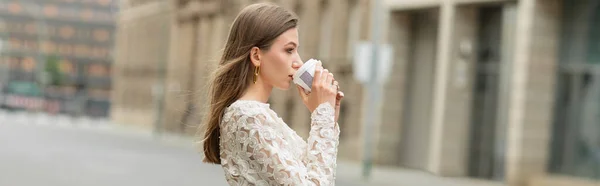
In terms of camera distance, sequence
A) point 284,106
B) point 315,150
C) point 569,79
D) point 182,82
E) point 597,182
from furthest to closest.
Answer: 1. point 182,82
2. point 284,106
3. point 569,79
4. point 597,182
5. point 315,150

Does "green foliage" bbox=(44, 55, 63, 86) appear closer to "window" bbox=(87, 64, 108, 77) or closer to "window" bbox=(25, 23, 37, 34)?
"window" bbox=(87, 64, 108, 77)

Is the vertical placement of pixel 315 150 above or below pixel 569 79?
above

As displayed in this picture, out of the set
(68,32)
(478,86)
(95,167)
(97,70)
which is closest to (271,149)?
(95,167)

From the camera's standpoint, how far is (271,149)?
10.3ft

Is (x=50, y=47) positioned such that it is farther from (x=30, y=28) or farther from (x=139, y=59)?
(x=139, y=59)

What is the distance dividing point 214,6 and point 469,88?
22454 millimetres

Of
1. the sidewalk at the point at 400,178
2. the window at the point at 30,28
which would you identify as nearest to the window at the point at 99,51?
the window at the point at 30,28

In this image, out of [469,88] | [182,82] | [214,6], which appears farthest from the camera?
[182,82]

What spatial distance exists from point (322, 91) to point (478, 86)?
24.6 metres

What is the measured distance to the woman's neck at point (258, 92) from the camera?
3.28m

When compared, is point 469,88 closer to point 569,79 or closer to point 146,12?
point 569,79

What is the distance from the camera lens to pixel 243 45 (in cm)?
330

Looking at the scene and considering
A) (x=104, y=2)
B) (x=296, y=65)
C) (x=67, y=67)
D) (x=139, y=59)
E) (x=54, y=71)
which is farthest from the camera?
(x=104, y=2)

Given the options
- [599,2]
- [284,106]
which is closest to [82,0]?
[284,106]
